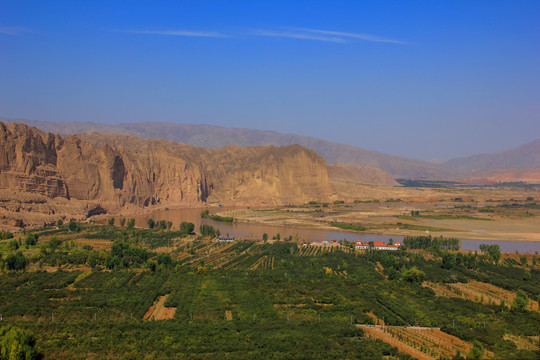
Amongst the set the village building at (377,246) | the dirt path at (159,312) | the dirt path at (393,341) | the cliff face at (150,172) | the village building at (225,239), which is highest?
the cliff face at (150,172)

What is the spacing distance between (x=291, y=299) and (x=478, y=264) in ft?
64.9

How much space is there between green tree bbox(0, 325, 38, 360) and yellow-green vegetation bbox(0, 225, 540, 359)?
0.63 m

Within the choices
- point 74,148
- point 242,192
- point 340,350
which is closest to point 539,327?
point 340,350

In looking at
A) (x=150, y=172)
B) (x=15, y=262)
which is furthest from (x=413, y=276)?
(x=150, y=172)

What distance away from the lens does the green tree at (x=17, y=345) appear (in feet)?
59.8

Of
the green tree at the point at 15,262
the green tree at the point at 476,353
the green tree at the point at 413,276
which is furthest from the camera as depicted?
the green tree at the point at 15,262

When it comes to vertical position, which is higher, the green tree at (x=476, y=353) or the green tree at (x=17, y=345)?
the green tree at (x=476, y=353)

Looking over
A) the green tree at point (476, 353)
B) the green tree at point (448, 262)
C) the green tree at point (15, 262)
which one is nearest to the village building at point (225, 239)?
the green tree at point (15, 262)

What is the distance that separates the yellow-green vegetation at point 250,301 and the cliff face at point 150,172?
22.0m

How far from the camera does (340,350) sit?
20.8 metres

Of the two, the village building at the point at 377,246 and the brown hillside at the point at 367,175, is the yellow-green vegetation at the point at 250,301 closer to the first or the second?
the village building at the point at 377,246

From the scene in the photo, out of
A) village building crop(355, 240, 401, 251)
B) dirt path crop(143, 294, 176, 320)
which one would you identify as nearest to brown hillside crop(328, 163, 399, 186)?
village building crop(355, 240, 401, 251)

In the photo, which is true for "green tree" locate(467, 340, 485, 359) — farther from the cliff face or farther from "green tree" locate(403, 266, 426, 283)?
the cliff face

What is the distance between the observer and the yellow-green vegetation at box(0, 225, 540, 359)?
2119 centimetres
